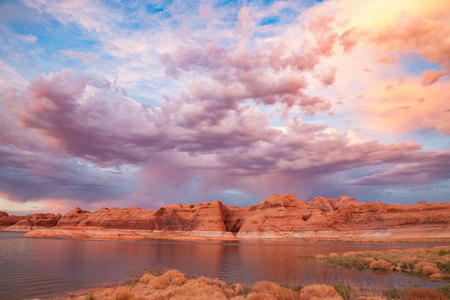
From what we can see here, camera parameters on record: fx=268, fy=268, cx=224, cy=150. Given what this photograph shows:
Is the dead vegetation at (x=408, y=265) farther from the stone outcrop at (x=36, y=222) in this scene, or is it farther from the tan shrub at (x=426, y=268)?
the stone outcrop at (x=36, y=222)

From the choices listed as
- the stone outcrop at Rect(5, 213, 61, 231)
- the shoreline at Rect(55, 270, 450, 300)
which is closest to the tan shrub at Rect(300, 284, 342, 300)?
the shoreline at Rect(55, 270, 450, 300)

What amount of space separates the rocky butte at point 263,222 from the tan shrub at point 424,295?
10576cm

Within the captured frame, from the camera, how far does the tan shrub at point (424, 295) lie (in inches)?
496

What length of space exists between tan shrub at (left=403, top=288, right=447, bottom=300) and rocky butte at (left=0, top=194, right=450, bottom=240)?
105764 mm

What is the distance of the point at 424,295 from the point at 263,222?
129162 millimetres

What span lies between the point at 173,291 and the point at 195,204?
156 metres

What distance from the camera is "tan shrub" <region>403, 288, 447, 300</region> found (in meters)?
12.6

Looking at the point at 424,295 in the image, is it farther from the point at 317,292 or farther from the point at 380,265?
the point at 380,265

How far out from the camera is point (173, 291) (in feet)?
52.6

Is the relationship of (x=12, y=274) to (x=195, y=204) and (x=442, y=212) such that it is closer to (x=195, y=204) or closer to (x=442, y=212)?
(x=442, y=212)

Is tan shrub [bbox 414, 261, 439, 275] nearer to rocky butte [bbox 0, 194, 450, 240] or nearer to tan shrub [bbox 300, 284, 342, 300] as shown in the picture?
tan shrub [bbox 300, 284, 342, 300]

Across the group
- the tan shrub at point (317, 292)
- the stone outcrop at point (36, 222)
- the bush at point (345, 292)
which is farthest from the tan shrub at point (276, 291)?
the stone outcrop at point (36, 222)

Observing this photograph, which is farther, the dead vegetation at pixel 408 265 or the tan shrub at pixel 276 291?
the dead vegetation at pixel 408 265

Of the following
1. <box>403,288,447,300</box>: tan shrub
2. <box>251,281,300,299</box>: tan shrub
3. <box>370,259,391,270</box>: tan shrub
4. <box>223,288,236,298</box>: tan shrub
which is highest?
<box>403,288,447,300</box>: tan shrub
